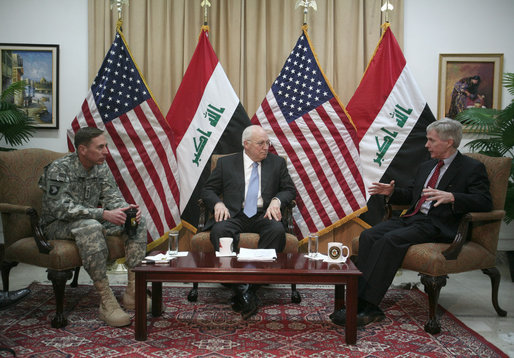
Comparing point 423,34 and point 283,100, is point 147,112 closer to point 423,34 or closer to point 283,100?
point 283,100

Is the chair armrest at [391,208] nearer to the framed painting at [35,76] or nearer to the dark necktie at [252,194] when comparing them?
the dark necktie at [252,194]

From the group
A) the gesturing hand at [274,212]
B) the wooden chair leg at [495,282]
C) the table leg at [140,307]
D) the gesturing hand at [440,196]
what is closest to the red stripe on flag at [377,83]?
the gesturing hand at [274,212]

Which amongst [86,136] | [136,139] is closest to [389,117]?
[136,139]

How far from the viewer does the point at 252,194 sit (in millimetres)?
3691

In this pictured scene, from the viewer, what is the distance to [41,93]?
4801 millimetres

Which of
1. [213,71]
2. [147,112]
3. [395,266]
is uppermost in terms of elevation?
[213,71]

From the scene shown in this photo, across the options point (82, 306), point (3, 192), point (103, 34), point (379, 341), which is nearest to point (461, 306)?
point (379, 341)

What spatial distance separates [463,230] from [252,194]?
5.28 feet

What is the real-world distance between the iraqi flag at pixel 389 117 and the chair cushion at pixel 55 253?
2.52 meters

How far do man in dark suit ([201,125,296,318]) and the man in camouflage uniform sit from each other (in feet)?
2.07

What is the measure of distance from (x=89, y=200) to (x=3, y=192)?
645mm

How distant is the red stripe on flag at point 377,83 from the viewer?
4.40 m

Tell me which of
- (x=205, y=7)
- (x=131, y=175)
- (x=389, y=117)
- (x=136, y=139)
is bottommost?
(x=131, y=175)

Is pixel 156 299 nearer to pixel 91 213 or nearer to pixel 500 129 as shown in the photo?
pixel 91 213
